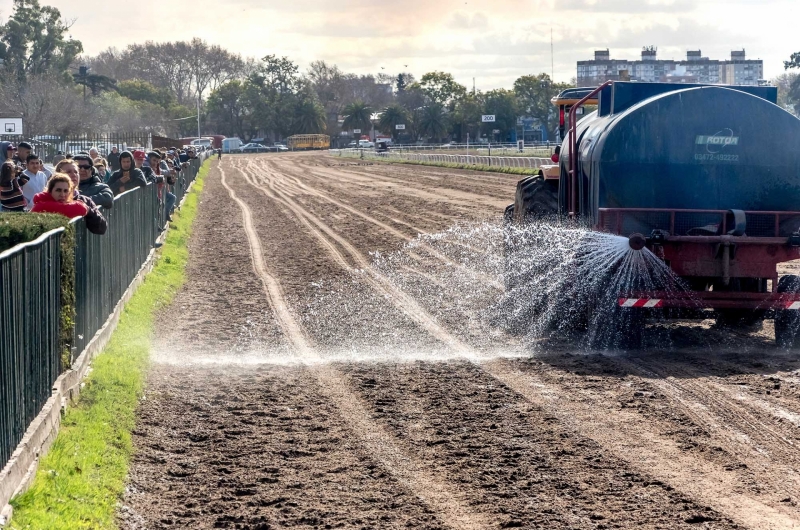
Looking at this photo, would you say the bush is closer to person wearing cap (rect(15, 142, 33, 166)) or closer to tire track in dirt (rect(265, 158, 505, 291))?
person wearing cap (rect(15, 142, 33, 166))

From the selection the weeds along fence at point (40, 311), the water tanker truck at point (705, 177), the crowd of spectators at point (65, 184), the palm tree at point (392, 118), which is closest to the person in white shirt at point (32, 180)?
the crowd of spectators at point (65, 184)

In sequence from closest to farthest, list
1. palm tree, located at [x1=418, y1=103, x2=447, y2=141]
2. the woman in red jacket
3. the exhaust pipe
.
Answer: the woman in red jacket
the exhaust pipe
palm tree, located at [x1=418, y1=103, x2=447, y2=141]

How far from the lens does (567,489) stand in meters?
6.03

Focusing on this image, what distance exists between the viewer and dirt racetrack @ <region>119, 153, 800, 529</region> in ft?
19.0

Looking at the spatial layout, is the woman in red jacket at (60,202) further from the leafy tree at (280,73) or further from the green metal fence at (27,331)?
the leafy tree at (280,73)

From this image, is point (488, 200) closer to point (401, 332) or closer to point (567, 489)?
point (401, 332)

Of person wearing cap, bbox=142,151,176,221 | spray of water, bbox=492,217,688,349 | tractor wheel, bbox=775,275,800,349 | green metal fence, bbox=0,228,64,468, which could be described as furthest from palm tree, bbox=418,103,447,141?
green metal fence, bbox=0,228,64,468

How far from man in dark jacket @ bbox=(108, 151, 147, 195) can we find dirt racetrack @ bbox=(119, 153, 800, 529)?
6.58 feet

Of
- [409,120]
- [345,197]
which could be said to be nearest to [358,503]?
[345,197]

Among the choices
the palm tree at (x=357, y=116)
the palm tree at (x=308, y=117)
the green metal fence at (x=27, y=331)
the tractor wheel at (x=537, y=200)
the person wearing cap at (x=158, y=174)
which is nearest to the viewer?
the green metal fence at (x=27, y=331)

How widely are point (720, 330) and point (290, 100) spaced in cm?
13444

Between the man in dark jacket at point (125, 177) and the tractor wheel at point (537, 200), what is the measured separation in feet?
18.2

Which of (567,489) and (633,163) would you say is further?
(633,163)

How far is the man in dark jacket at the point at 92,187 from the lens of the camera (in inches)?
445
